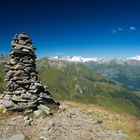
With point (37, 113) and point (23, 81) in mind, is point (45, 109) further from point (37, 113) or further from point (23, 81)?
point (23, 81)

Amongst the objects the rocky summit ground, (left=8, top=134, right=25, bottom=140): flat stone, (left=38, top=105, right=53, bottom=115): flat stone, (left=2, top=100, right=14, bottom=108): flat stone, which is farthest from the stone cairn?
(left=8, top=134, right=25, bottom=140): flat stone

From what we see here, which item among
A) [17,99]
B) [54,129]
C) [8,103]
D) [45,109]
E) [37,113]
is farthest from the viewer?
[45,109]

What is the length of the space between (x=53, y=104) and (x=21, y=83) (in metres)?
5.83

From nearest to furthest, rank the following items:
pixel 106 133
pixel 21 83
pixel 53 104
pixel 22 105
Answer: pixel 106 133
pixel 22 105
pixel 21 83
pixel 53 104

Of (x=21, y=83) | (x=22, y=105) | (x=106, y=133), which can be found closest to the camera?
(x=106, y=133)

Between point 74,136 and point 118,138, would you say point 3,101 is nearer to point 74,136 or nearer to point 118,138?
point 74,136

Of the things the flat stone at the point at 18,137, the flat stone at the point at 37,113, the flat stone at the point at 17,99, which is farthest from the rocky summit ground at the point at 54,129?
the flat stone at the point at 17,99

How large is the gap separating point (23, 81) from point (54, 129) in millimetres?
8816

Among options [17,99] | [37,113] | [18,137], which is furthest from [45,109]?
[18,137]

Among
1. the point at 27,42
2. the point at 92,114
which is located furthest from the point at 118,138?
the point at 27,42

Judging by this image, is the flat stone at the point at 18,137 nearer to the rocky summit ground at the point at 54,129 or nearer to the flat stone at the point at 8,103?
the rocky summit ground at the point at 54,129

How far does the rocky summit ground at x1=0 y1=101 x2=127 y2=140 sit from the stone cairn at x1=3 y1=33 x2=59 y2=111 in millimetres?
1960

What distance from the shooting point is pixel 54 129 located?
26.8 meters

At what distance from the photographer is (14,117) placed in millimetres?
28750
